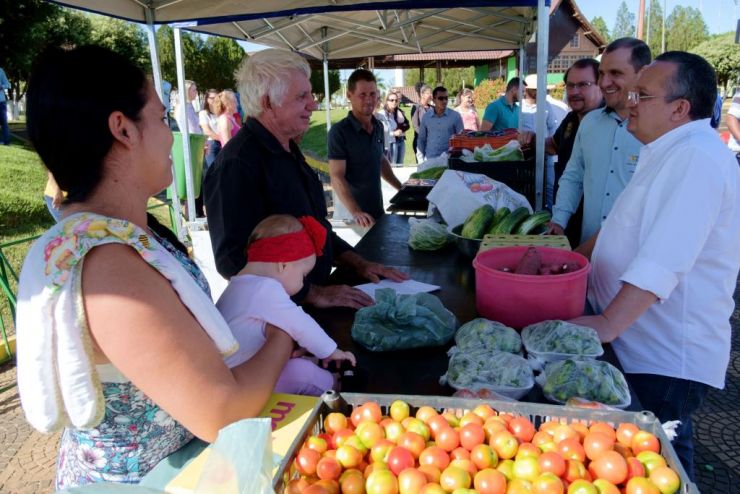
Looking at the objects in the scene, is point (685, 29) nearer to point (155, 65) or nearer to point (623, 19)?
point (623, 19)

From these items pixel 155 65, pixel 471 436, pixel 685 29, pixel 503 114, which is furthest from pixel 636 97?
pixel 685 29

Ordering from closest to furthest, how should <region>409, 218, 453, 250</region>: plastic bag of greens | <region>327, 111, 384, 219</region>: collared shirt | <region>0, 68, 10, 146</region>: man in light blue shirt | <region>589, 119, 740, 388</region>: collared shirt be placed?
1. <region>589, 119, 740, 388</region>: collared shirt
2. <region>409, 218, 453, 250</region>: plastic bag of greens
3. <region>327, 111, 384, 219</region>: collared shirt
4. <region>0, 68, 10, 146</region>: man in light blue shirt

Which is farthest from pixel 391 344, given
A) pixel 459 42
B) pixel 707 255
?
pixel 459 42

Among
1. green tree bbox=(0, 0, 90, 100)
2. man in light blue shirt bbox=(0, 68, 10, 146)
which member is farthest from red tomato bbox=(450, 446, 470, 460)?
green tree bbox=(0, 0, 90, 100)

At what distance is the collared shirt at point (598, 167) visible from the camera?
3.17 m

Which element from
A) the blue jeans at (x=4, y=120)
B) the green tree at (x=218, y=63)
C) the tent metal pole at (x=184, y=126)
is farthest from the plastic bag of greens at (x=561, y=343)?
the green tree at (x=218, y=63)

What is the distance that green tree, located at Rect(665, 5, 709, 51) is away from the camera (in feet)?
263

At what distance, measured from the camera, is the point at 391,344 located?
1.81 meters

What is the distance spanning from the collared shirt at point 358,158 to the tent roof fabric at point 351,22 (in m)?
1.13

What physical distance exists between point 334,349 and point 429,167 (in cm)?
402

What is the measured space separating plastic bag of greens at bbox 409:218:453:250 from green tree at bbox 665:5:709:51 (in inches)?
3510

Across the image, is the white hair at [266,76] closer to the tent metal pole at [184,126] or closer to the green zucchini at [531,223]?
the green zucchini at [531,223]

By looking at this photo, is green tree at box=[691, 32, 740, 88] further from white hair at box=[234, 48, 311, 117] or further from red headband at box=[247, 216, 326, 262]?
red headband at box=[247, 216, 326, 262]

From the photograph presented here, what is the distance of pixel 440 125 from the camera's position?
879cm
